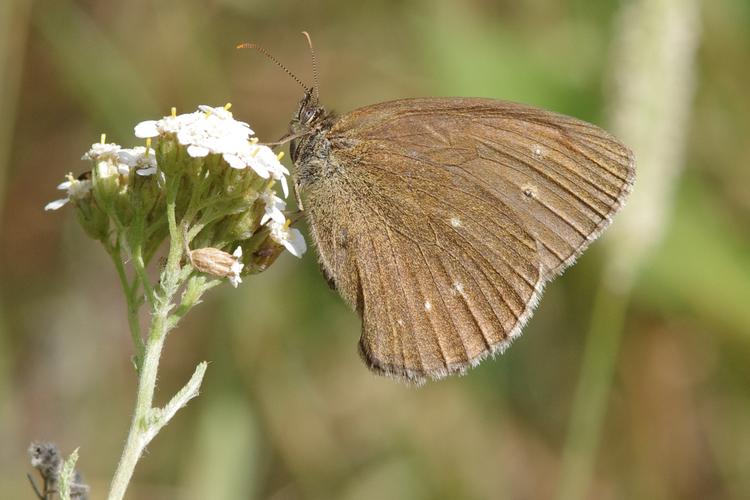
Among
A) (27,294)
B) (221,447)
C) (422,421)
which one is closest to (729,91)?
(422,421)

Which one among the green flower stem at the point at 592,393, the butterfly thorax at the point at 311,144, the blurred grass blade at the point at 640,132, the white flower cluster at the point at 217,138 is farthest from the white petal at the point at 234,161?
the green flower stem at the point at 592,393

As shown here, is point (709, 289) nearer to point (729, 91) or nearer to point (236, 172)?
point (729, 91)

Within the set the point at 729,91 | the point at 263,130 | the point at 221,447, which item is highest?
the point at 263,130

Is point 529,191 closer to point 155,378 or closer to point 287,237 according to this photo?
point 287,237

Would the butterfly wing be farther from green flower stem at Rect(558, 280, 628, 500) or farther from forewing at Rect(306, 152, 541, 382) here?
green flower stem at Rect(558, 280, 628, 500)

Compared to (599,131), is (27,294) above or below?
above

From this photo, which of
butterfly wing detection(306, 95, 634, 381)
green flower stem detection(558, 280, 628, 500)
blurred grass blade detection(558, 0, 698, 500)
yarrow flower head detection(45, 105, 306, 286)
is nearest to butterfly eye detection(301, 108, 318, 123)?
butterfly wing detection(306, 95, 634, 381)

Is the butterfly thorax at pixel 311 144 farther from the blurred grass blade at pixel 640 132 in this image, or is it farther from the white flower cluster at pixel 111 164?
the blurred grass blade at pixel 640 132
